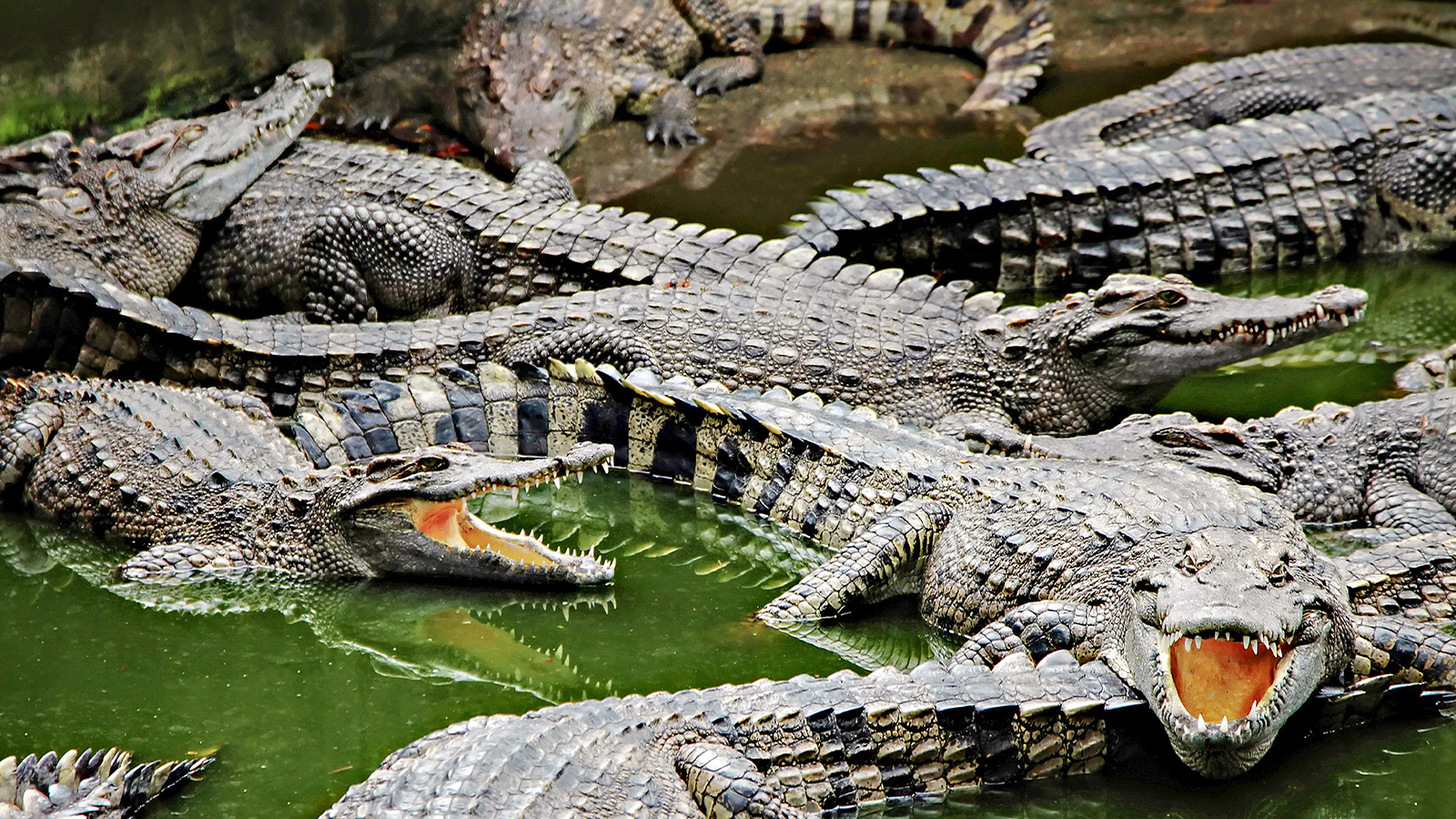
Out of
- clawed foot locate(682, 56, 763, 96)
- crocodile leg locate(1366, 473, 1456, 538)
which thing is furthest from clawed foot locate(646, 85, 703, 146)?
crocodile leg locate(1366, 473, 1456, 538)

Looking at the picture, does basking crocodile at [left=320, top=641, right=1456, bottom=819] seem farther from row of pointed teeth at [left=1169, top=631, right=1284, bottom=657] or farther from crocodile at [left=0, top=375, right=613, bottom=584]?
crocodile at [left=0, top=375, right=613, bottom=584]

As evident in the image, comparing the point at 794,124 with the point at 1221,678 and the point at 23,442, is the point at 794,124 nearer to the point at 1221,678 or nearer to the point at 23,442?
the point at 23,442

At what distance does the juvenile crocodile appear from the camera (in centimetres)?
786

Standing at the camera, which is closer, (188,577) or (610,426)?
(188,577)

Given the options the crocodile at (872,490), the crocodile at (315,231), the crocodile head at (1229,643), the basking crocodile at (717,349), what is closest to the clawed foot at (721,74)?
the crocodile at (315,231)

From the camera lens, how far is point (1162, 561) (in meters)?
4.03

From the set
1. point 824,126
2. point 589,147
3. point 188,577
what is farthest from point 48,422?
point 824,126

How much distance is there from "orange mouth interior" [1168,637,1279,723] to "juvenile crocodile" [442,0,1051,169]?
4.80 metres

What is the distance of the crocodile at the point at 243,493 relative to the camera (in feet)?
15.5

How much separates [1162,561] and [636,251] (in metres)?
2.84

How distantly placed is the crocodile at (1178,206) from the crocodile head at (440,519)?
2.42 metres

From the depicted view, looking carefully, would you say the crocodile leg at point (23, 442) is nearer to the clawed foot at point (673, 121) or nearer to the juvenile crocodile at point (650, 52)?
the juvenile crocodile at point (650, 52)

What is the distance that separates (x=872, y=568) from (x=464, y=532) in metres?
1.36

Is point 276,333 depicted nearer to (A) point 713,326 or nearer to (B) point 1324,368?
(A) point 713,326
